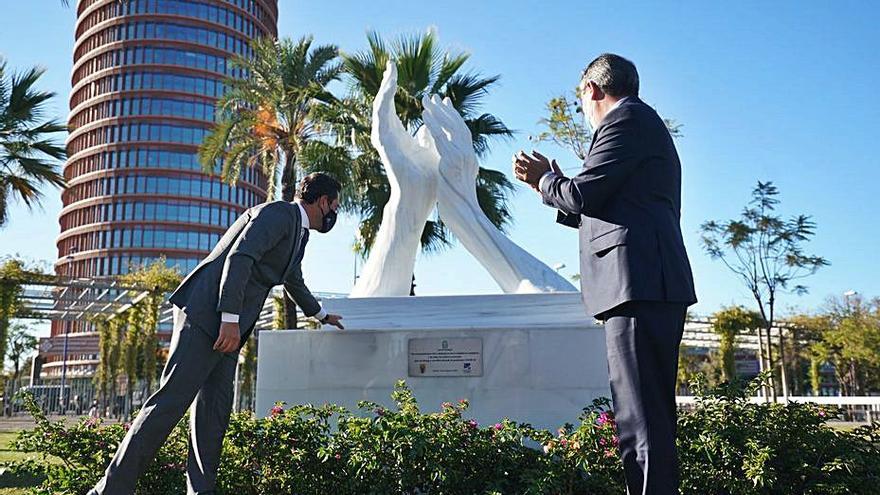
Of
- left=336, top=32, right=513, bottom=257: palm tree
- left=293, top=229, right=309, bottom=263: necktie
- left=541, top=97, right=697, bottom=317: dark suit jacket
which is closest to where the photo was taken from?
left=541, top=97, right=697, bottom=317: dark suit jacket

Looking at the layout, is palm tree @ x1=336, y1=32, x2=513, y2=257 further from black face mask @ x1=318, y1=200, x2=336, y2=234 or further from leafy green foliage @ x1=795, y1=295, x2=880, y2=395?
leafy green foliage @ x1=795, y1=295, x2=880, y2=395

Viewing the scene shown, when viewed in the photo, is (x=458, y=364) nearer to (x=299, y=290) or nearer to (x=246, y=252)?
(x=299, y=290)

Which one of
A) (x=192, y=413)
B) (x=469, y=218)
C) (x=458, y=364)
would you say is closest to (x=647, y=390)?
(x=192, y=413)

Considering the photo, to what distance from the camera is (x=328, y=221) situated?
12.9ft

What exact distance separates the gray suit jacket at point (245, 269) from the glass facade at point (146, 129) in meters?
69.5

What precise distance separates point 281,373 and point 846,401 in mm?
21318

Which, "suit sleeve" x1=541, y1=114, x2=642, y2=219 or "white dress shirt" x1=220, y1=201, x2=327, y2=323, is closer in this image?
"suit sleeve" x1=541, y1=114, x2=642, y2=219

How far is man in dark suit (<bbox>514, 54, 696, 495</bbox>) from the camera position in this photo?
7.57 feet

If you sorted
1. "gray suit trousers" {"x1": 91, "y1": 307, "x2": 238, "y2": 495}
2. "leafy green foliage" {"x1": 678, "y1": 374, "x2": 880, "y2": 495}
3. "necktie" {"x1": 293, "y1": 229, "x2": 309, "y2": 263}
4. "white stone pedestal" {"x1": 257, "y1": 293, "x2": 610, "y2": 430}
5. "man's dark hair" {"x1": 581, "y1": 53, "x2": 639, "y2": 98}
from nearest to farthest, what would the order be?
"man's dark hair" {"x1": 581, "y1": 53, "x2": 639, "y2": 98}
"gray suit trousers" {"x1": 91, "y1": 307, "x2": 238, "y2": 495}
"leafy green foliage" {"x1": 678, "y1": 374, "x2": 880, "y2": 495}
"necktie" {"x1": 293, "y1": 229, "x2": 309, "y2": 263}
"white stone pedestal" {"x1": 257, "y1": 293, "x2": 610, "y2": 430}

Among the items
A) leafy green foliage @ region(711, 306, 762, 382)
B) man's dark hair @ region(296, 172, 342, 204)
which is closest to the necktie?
man's dark hair @ region(296, 172, 342, 204)

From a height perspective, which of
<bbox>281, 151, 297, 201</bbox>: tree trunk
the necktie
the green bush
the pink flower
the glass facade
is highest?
the glass facade

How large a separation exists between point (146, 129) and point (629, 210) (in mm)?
75319

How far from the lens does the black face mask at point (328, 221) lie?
390 centimetres

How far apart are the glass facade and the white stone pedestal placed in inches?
2641
